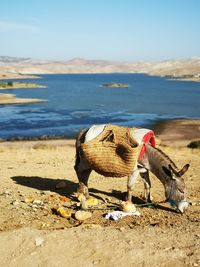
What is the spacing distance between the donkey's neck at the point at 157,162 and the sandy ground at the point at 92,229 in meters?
0.99

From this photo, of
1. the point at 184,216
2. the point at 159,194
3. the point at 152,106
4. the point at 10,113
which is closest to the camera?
the point at 184,216

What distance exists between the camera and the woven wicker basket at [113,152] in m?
12.7

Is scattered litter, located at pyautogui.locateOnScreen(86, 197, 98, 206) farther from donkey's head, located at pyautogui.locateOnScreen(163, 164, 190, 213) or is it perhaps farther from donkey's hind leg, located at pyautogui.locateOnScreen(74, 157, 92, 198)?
donkey's head, located at pyautogui.locateOnScreen(163, 164, 190, 213)

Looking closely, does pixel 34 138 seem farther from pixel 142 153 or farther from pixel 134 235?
pixel 134 235

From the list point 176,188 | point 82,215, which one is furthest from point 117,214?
point 176,188

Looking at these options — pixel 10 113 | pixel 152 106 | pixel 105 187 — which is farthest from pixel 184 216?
pixel 152 106

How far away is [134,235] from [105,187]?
5.96m

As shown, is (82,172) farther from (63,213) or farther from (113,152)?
(63,213)

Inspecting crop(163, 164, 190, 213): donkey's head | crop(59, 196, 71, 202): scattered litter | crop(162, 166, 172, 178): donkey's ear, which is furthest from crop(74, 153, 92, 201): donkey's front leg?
crop(163, 164, 190, 213): donkey's head

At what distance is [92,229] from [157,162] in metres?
3.20

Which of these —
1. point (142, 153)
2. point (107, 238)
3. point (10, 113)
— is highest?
point (142, 153)

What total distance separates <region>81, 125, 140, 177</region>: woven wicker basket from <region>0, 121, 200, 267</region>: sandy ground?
1222mm

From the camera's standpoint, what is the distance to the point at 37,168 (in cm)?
2006

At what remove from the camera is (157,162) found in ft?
42.1
